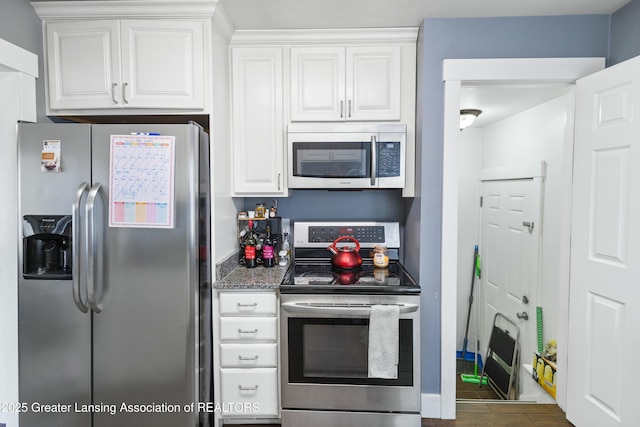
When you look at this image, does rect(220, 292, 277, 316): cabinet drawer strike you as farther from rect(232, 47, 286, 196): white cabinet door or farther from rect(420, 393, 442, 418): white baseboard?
rect(420, 393, 442, 418): white baseboard

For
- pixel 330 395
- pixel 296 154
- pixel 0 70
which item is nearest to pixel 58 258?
pixel 0 70

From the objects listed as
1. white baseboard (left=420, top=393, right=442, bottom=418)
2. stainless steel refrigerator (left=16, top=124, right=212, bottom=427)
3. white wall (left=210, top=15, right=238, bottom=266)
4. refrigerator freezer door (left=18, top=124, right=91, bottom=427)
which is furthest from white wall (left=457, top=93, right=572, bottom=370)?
refrigerator freezer door (left=18, top=124, right=91, bottom=427)

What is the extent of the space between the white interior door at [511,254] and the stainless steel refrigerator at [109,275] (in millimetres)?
2527

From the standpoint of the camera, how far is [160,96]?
1.78 metres

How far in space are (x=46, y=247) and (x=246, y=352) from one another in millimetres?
1134

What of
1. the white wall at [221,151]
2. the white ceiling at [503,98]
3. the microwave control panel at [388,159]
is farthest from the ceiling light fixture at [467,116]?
the white wall at [221,151]

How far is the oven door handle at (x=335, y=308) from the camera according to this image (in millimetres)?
1734

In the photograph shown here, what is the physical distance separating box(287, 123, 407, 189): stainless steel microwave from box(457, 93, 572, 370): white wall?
100 centimetres

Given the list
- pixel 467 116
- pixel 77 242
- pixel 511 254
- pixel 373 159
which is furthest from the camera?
pixel 511 254

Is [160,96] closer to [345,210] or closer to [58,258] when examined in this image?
[58,258]

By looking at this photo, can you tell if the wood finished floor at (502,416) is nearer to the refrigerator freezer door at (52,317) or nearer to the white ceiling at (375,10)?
the refrigerator freezer door at (52,317)

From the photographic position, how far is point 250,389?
71.5 inches

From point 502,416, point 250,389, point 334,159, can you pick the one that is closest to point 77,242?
point 250,389

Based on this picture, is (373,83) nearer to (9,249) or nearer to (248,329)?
(248,329)
